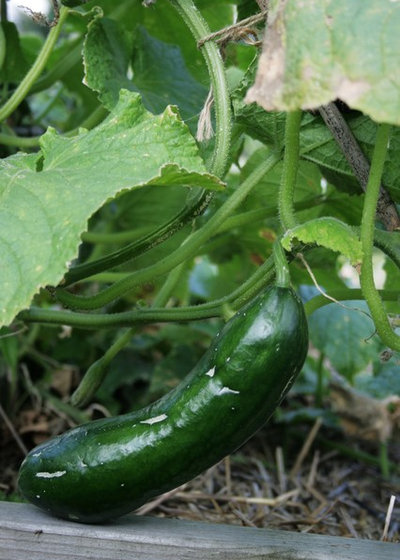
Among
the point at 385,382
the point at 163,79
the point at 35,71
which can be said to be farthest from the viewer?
the point at 385,382

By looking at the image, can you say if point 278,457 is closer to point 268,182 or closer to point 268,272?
point 268,182

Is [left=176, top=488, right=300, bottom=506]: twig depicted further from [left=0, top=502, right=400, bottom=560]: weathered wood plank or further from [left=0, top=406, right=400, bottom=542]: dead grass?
[left=0, top=502, right=400, bottom=560]: weathered wood plank

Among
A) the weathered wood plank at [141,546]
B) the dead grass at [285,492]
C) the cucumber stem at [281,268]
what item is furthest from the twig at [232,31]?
the dead grass at [285,492]

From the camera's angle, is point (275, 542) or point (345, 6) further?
point (275, 542)

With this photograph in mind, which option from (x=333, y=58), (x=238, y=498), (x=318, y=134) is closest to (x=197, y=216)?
(x=318, y=134)

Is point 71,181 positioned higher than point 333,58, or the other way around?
point 333,58

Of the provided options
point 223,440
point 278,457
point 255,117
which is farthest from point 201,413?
point 278,457

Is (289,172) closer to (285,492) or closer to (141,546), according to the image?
(141,546)
